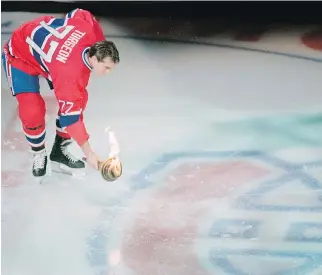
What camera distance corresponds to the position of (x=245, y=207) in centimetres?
199

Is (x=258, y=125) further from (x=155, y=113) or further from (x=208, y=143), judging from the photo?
(x=155, y=113)

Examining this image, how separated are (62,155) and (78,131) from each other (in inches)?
A: 11.4

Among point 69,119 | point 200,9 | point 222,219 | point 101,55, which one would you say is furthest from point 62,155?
point 200,9

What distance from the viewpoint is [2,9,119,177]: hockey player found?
6.19ft

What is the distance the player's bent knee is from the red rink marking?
0.42 m

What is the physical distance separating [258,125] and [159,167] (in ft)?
1.29

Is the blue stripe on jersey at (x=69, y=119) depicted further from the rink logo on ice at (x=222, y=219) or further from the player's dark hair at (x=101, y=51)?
the rink logo on ice at (x=222, y=219)

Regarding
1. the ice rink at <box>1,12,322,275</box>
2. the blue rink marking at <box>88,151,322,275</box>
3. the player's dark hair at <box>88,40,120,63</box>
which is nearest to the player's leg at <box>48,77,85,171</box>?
the ice rink at <box>1,12,322,275</box>

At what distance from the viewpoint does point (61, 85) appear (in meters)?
1.87

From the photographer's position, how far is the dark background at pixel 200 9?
9.31ft

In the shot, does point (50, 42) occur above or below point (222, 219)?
above

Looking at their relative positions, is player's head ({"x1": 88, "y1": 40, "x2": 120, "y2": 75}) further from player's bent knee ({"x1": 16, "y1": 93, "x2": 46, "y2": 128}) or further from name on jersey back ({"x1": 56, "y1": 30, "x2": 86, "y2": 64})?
player's bent knee ({"x1": 16, "y1": 93, "x2": 46, "y2": 128})

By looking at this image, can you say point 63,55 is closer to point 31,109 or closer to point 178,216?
point 31,109

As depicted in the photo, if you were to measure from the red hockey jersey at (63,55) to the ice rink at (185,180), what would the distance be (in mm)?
183
